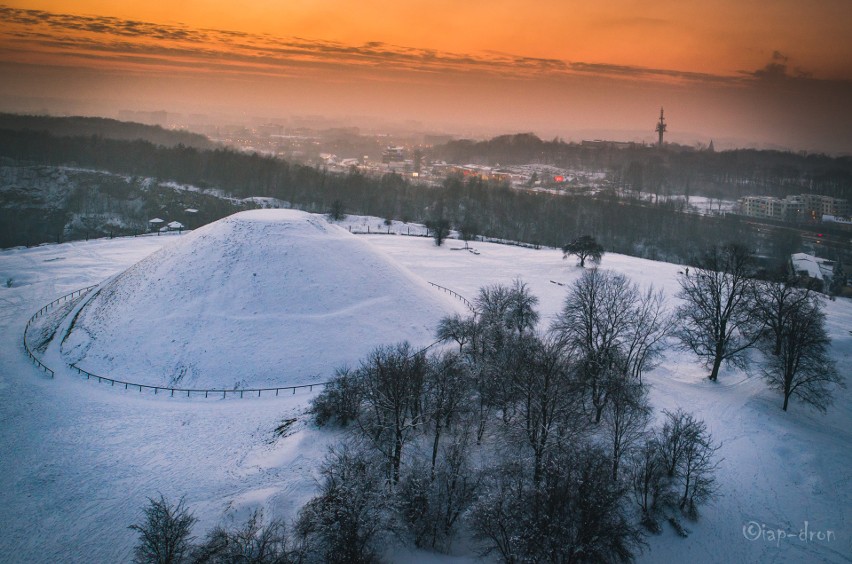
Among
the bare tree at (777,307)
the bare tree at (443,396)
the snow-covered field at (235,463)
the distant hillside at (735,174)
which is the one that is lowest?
the snow-covered field at (235,463)

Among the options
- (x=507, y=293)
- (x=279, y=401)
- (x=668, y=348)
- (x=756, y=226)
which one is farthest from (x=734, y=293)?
(x=756, y=226)

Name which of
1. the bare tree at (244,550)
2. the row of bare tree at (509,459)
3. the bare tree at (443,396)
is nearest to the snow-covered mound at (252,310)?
the row of bare tree at (509,459)

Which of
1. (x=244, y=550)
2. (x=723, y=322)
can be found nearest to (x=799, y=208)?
(x=723, y=322)

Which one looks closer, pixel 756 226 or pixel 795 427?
pixel 795 427

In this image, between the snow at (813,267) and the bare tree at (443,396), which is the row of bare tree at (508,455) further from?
the snow at (813,267)

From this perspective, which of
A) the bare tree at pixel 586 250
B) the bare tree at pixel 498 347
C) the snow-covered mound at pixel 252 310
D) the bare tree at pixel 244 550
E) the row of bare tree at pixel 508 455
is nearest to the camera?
the bare tree at pixel 244 550

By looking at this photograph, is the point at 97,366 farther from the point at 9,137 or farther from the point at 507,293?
the point at 9,137
